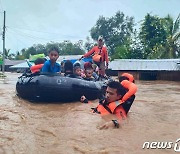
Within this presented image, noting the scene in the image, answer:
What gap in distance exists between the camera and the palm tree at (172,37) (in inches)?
1030

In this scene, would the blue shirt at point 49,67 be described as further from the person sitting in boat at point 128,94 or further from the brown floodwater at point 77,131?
the person sitting in boat at point 128,94

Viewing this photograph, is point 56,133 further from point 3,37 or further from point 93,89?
point 3,37

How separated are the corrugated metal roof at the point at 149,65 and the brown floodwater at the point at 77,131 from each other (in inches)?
745

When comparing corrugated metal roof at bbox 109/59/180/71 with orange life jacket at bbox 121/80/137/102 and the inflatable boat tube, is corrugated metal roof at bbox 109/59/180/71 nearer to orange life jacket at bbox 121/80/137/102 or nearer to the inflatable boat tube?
the inflatable boat tube

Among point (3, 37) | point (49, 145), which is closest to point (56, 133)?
point (49, 145)

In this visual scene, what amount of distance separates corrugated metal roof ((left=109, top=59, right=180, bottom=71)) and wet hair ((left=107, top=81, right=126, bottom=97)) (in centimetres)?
1972

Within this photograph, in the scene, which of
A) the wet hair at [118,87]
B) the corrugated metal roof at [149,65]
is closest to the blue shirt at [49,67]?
the wet hair at [118,87]

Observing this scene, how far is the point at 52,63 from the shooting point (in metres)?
6.46

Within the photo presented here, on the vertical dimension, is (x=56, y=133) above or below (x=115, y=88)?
below

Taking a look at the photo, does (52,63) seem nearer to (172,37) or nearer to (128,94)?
(128,94)

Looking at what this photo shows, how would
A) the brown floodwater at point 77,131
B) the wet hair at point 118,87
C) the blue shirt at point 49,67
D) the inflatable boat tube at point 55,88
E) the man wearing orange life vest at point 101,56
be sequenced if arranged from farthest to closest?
the man wearing orange life vest at point 101,56 → the blue shirt at point 49,67 → the inflatable boat tube at point 55,88 → the wet hair at point 118,87 → the brown floodwater at point 77,131

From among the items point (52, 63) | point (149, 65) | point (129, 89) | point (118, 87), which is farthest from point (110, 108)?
point (149, 65)

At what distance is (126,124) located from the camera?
14.0ft

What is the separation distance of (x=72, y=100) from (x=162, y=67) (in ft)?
62.2
